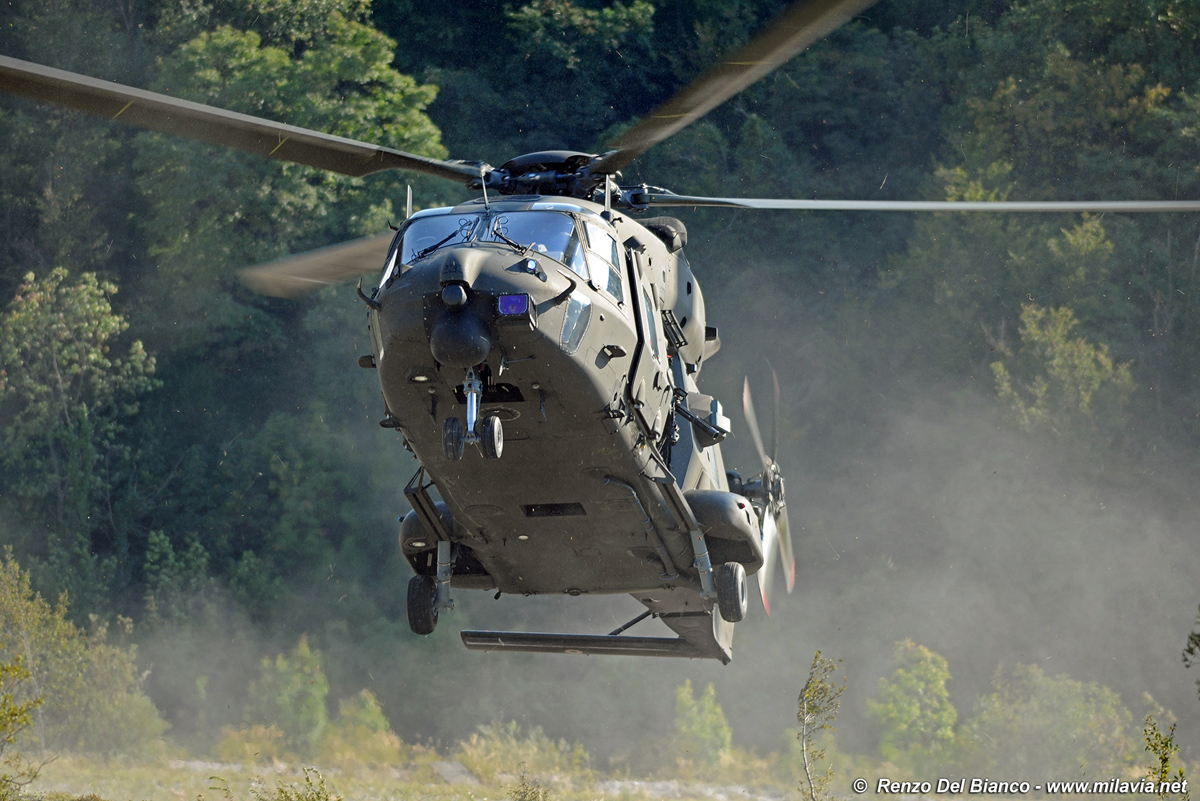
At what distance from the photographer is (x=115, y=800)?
74.0 feet

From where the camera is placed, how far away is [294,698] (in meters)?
26.6

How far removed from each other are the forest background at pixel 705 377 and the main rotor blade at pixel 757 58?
67.6ft

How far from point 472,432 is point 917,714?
20.8m

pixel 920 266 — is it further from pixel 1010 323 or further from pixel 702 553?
pixel 702 553

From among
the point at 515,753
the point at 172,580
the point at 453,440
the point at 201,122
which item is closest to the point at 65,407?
the point at 172,580

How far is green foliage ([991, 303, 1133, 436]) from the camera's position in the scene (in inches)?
1125

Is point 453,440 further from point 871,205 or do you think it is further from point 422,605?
point 871,205

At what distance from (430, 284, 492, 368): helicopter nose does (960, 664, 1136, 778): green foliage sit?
21.4 meters

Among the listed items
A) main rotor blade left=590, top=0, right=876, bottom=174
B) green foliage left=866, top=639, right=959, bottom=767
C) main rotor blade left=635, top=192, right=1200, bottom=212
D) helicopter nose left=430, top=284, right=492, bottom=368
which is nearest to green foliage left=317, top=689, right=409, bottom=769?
green foliage left=866, top=639, right=959, bottom=767

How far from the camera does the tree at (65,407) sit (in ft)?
93.5

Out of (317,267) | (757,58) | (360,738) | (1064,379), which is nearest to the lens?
(757,58)

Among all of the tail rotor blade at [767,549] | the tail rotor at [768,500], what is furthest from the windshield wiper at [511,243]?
the tail rotor blade at [767,549]

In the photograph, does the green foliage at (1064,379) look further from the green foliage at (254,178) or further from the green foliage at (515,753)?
the green foliage at (254,178)

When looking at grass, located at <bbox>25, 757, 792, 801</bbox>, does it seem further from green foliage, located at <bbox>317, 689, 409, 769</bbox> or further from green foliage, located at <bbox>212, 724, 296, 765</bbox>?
green foliage, located at <bbox>317, 689, 409, 769</bbox>
